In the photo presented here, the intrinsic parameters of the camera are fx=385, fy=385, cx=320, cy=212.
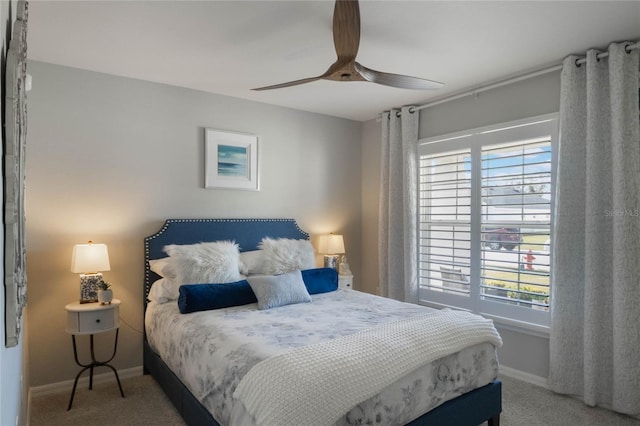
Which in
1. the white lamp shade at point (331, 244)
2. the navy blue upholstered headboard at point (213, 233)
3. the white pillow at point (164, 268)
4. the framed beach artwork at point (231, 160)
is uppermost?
the framed beach artwork at point (231, 160)

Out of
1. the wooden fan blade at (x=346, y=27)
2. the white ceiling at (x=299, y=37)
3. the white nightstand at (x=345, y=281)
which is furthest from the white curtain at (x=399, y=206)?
the wooden fan blade at (x=346, y=27)

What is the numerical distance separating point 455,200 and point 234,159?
2.31 m

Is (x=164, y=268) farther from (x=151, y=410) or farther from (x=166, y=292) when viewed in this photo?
(x=151, y=410)

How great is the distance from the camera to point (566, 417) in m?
2.72

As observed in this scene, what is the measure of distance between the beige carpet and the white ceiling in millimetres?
2634

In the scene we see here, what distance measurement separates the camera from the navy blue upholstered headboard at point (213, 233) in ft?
11.3

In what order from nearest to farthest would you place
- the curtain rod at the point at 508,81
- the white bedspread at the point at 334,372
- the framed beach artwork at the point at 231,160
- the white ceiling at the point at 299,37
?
the white bedspread at the point at 334,372 < the white ceiling at the point at 299,37 < the curtain rod at the point at 508,81 < the framed beach artwork at the point at 231,160

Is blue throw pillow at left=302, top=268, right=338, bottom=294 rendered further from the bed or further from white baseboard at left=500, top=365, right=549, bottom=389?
white baseboard at left=500, top=365, right=549, bottom=389

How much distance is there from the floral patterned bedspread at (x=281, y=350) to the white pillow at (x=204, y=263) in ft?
0.95

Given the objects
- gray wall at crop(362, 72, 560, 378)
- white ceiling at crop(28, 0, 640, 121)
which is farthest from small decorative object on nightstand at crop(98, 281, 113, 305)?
gray wall at crop(362, 72, 560, 378)

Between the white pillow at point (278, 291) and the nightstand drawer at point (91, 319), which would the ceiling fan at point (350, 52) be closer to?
the white pillow at point (278, 291)

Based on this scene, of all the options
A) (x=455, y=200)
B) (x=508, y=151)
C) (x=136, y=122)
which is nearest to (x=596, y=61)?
(x=508, y=151)

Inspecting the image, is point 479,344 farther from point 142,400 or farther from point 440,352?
point 142,400

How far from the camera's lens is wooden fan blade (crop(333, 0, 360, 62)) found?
180 cm
